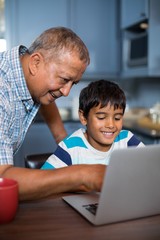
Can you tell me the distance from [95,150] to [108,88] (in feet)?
0.91

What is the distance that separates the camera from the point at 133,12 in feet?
11.4

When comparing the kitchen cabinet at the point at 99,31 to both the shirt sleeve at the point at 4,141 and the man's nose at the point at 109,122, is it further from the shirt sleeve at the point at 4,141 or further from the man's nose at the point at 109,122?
the shirt sleeve at the point at 4,141

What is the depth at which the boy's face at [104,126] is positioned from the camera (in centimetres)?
147

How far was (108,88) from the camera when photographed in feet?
5.01

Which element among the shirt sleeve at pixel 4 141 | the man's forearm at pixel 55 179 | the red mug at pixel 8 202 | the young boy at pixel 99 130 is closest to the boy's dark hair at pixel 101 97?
the young boy at pixel 99 130

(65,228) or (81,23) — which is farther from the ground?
(81,23)

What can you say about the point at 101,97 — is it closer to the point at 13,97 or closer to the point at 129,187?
the point at 13,97

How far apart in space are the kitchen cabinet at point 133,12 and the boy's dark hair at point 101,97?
1809 millimetres

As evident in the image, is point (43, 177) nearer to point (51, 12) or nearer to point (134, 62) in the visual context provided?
point (134, 62)

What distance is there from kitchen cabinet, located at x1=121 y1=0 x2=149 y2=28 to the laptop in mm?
2533

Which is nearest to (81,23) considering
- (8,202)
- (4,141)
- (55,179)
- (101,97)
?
(101,97)

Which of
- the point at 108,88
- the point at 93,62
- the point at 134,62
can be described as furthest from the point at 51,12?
the point at 108,88

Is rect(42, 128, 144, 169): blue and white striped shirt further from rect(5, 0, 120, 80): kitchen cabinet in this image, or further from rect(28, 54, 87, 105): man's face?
rect(5, 0, 120, 80): kitchen cabinet

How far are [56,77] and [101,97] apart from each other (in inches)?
10.9
